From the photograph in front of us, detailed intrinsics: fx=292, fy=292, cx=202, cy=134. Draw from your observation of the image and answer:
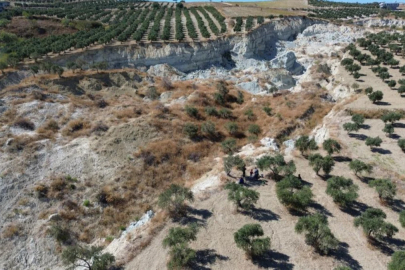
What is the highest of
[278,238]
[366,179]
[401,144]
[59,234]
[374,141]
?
[374,141]

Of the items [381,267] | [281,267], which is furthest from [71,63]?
[381,267]

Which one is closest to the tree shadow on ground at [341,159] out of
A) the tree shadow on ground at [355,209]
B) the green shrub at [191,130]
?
the tree shadow on ground at [355,209]

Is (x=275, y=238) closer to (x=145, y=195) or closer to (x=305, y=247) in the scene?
(x=305, y=247)

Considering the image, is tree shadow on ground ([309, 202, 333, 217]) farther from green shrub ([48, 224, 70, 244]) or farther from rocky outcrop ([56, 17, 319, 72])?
rocky outcrop ([56, 17, 319, 72])

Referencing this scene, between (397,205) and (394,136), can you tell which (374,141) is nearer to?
(394,136)

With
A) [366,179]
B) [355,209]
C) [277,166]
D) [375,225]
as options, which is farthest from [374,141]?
[375,225]

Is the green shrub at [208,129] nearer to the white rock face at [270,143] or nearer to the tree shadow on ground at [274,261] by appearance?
the white rock face at [270,143]
